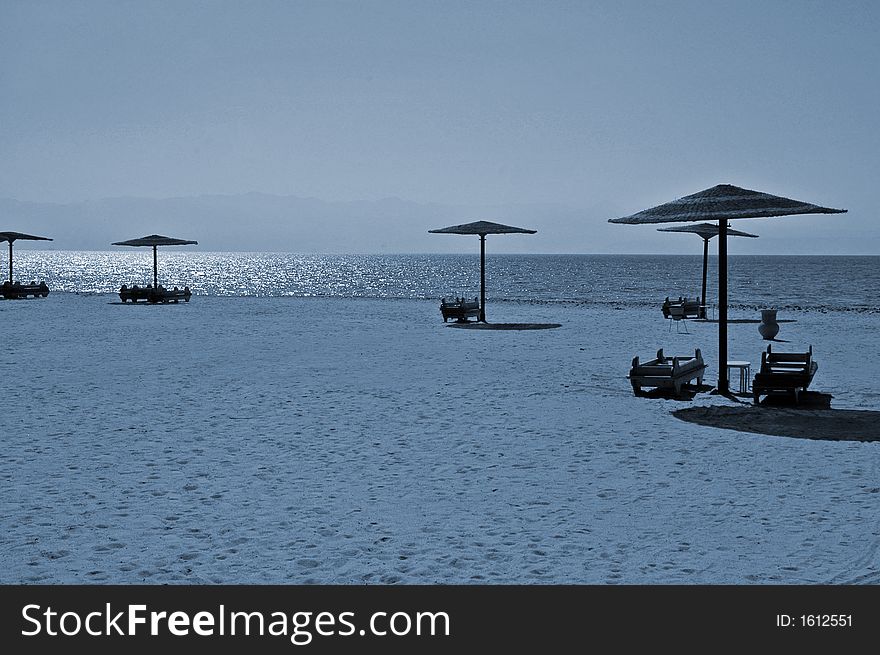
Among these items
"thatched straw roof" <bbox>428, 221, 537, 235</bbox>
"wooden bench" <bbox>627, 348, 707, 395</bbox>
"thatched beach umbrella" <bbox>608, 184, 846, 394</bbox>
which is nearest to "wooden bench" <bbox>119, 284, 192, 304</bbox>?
"thatched straw roof" <bbox>428, 221, 537, 235</bbox>

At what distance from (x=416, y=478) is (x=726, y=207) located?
5.88 metres

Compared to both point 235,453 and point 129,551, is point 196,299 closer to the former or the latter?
point 235,453

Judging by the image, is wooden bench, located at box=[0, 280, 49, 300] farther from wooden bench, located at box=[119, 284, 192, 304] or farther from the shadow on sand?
the shadow on sand

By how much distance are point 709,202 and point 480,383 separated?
13.3 ft

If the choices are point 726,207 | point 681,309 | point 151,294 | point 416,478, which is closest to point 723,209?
point 726,207

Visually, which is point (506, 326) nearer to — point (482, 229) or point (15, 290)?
point (482, 229)

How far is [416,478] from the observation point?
22.1 feet

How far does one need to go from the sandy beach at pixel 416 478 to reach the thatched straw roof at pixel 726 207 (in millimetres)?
2352

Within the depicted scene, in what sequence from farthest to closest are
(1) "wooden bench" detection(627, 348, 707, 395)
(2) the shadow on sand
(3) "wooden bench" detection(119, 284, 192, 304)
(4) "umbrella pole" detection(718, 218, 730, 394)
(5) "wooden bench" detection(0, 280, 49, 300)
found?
(5) "wooden bench" detection(0, 280, 49, 300) → (3) "wooden bench" detection(119, 284, 192, 304) → (2) the shadow on sand → (4) "umbrella pole" detection(718, 218, 730, 394) → (1) "wooden bench" detection(627, 348, 707, 395)

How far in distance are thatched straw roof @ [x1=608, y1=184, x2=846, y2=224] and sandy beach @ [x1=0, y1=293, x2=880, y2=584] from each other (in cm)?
235

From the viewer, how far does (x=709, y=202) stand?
34.6 ft

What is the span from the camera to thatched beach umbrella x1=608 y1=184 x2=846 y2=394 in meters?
10.2

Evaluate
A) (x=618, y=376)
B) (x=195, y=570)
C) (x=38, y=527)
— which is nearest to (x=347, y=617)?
(x=195, y=570)

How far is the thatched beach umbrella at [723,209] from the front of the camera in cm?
1023
